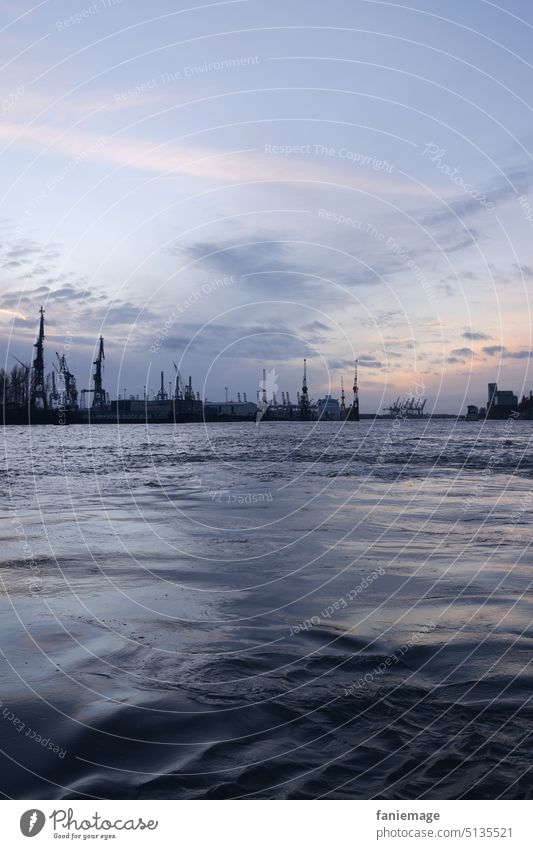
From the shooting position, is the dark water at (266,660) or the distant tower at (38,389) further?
the distant tower at (38,389)

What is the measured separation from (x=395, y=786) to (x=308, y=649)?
2.34 m

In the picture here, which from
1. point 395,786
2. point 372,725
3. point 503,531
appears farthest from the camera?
point 503,531

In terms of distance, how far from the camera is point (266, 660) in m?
5.78

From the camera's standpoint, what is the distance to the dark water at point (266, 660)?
3.95 meters

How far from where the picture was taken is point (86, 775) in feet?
12.9

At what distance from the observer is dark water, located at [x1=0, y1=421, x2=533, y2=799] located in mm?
3947

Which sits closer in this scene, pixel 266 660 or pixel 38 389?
pixel 266 660

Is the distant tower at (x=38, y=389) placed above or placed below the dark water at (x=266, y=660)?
above

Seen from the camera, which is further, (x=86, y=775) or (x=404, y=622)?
(x=404, y=622)

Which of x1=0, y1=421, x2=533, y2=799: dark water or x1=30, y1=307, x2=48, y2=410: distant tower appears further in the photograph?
x1=30, y1=307, x2=48, y2=410: distant tower

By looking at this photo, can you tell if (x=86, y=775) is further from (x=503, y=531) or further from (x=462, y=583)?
(x=503, y=531)

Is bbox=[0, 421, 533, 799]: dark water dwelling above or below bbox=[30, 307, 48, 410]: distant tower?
below

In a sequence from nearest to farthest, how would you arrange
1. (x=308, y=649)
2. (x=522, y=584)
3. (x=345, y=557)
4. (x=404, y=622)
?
(x=308, y=649) < (x=404, y=622) < (x=522, y=584) < (x=345, y=557)
